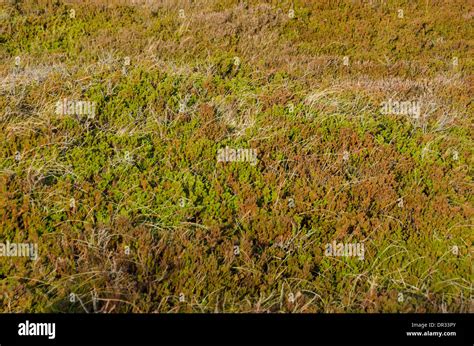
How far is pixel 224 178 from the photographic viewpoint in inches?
297

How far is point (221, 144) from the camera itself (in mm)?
8219

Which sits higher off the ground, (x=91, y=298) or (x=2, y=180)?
(x=2, y=180)

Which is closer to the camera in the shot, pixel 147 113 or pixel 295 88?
pixel 147 113

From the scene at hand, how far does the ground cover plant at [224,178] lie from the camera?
19.4 ft

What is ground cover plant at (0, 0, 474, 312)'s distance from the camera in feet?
19.4

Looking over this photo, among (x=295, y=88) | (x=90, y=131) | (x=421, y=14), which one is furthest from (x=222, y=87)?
(x=421, y=14)

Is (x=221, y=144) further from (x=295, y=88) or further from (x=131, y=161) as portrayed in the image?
(x=295, y=88)

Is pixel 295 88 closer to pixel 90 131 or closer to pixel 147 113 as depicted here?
pixel 147 113

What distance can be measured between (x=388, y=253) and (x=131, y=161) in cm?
410
